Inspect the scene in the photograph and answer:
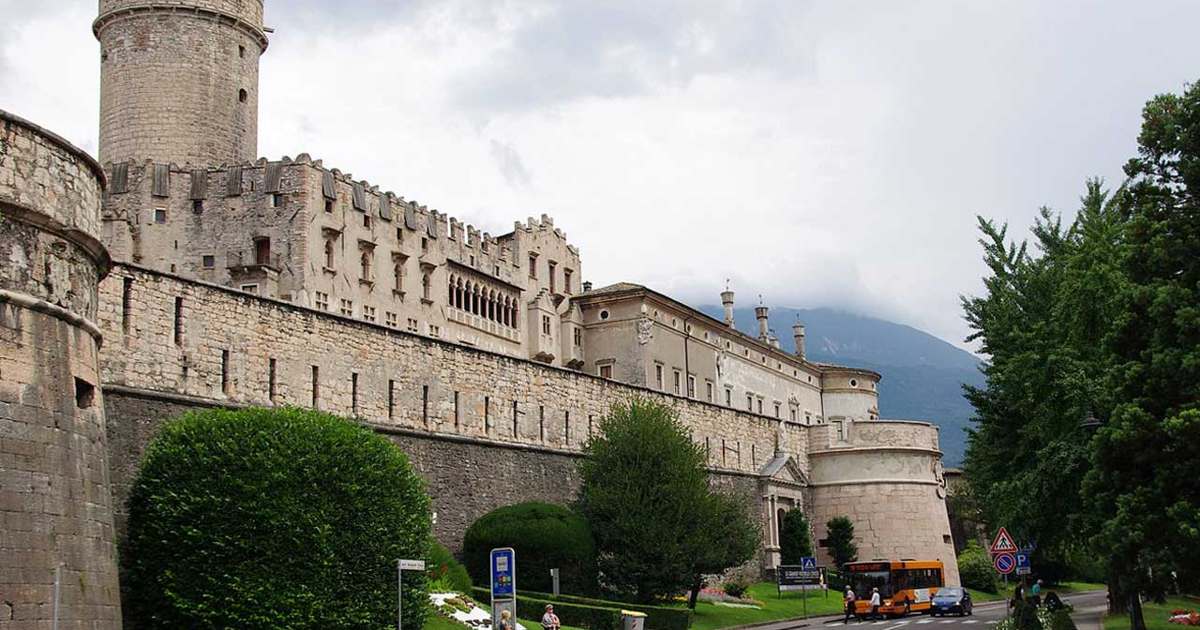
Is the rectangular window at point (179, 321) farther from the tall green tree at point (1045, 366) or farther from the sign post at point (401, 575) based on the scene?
the tall green tree at point (1045, 366)

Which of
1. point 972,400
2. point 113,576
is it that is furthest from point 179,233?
point 113,576

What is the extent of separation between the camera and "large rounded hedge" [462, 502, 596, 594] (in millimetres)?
A: 39594

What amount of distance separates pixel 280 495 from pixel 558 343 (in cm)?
4721

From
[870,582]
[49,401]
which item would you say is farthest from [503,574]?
[870,582]

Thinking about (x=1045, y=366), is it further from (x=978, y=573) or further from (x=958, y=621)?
(x=978, y=573)

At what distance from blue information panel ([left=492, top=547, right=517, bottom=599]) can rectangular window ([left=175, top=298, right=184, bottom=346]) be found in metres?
9.70

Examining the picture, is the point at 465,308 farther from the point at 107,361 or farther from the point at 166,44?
the point at 107,361

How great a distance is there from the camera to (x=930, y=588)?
180 ft

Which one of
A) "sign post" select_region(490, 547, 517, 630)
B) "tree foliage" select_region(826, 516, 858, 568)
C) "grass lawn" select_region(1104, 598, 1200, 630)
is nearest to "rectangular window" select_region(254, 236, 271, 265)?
"tree foliage" select_region(826, 516, 858, 568)

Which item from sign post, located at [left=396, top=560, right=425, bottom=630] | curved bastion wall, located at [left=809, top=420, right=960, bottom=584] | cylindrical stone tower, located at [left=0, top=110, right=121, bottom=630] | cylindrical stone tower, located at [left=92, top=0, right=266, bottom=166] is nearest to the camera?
cylindrical stone tower, located at [left=0, top=110, right=121, bottom=630]

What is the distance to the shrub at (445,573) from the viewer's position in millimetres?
33938

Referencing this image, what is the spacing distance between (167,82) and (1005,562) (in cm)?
4184

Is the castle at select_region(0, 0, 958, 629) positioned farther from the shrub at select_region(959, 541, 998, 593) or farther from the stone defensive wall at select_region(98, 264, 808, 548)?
the shrub at select_region(959, 541, 998, 593)

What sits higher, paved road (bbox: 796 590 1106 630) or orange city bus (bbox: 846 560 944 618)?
orange city bus (bbox: 846 560 944 618)
